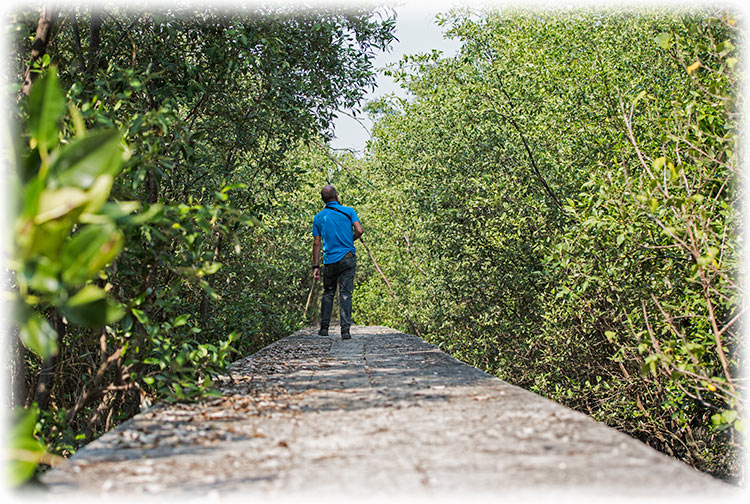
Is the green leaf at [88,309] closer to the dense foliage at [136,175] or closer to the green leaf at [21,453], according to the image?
the dense foliage at [136,175]

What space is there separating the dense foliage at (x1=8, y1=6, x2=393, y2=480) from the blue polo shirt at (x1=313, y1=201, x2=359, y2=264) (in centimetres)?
102

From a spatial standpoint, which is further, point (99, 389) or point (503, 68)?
point (503, 68)

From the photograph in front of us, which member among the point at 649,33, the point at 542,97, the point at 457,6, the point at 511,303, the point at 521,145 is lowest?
the point at 511,303

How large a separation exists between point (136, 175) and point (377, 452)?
2.48 m

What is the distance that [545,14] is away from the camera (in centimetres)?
1623

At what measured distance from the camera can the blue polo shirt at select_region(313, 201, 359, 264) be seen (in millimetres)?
9352

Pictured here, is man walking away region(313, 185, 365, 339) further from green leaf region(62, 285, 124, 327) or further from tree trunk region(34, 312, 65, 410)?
green leaf region(62, 285, 124, 327)

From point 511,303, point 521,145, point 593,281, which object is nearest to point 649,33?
point 521,145

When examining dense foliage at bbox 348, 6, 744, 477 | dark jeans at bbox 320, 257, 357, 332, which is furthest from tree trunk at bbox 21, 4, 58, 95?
dense foliage at bbox 348, 6, 744, 477

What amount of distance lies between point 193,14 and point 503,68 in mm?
7406

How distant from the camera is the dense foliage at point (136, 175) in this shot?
7.22 feet

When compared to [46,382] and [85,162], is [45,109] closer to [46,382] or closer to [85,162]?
[85,162]

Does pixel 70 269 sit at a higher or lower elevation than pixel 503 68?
lower

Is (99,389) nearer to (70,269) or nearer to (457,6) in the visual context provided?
(70,269)
